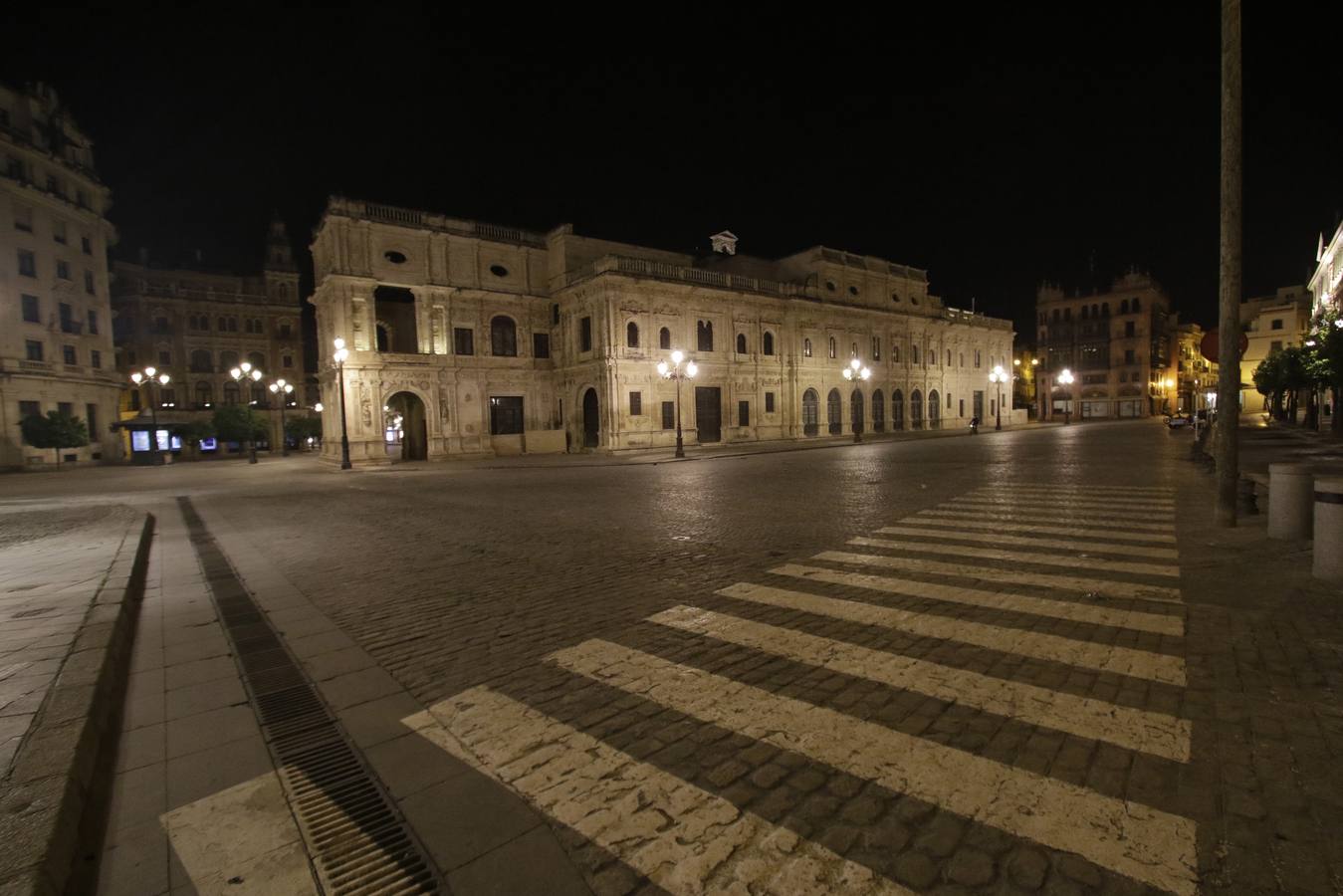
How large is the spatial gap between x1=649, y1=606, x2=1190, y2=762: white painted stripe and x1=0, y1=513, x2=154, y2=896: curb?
12.0ft

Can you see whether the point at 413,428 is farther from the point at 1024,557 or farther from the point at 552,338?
the point at 1024,557

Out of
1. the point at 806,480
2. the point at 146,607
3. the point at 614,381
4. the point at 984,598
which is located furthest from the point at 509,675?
the point at 614,381

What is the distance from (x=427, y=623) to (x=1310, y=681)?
6436 mm

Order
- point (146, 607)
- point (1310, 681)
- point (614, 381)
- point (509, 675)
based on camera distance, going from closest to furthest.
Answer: point (1310, 681) → point (509, 675) → point (146, 607) → point (614, 381)

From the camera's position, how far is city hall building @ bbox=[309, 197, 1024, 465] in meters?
33.1

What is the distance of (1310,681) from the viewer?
3.79m

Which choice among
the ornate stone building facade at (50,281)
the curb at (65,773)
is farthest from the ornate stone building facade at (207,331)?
the curb at (65,773)

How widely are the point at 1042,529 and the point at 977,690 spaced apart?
6106 millimetres

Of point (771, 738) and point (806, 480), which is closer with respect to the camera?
point (771, 738)

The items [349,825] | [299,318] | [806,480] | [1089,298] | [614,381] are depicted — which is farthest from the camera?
[1089,298]

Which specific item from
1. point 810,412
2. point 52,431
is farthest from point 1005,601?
point 52,431

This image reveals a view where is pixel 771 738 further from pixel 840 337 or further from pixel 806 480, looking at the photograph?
pixel 840 337

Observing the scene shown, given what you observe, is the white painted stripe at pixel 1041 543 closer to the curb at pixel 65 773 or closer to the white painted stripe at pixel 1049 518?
the white painted stripe at pixel 1049 518

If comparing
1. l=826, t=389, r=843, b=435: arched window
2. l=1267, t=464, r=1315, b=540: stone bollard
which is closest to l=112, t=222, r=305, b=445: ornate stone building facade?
l=826, t=389, r=843, b=435: arched window
